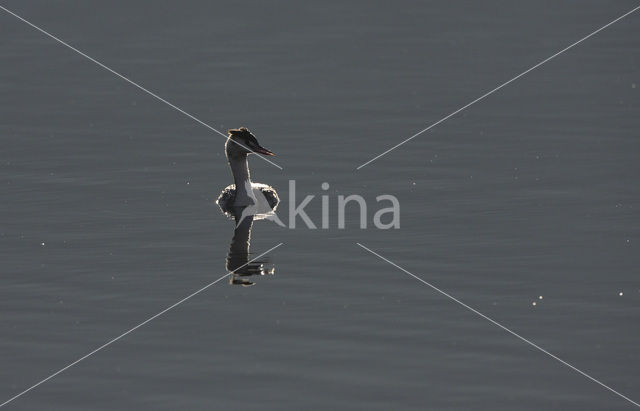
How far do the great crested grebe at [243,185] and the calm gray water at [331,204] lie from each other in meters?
0.44

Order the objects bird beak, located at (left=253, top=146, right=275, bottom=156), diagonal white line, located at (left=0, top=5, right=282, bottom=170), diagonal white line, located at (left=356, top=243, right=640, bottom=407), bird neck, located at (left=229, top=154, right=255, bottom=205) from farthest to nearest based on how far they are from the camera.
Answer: diagonal white line, located at (left=0, top=5, right=282, bottom=170), bird beak, located at (left=253, top=146, right=275, bottom=156), bird neck, located at (left=229, top=154, right=255, bottom=205), diagonal white line, located at (left=356, top=243, right=640, bottom=407)

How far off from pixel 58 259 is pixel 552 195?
27.7 feet

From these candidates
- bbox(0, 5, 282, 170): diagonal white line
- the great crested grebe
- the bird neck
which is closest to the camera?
the great crested grebe

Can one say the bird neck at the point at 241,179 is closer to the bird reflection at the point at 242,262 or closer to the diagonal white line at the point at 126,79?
the diagonal white line at the point at 126,79

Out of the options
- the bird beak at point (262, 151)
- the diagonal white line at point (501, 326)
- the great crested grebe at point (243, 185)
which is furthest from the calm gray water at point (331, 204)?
the bird beak at point (262, 151)

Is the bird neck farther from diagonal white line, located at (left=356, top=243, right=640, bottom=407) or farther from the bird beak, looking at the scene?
diagonal white line, located at (left=356, top=243, right=640, bottom=407)

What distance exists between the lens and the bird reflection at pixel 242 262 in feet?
66.1

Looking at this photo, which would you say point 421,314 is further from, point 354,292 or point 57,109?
point 57,109

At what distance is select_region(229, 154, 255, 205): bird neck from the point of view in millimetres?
24531

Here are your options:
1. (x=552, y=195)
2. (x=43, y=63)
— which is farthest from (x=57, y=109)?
(x=552, y=195)

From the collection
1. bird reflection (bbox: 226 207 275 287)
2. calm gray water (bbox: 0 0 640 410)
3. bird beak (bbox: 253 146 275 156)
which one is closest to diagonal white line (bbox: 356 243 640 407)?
calm gray water (bbox: 0 0 640 410)

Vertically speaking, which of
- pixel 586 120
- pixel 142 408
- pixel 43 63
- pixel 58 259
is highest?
pixel 43 63

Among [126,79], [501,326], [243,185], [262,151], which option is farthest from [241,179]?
[501,326]

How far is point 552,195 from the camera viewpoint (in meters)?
23.4
